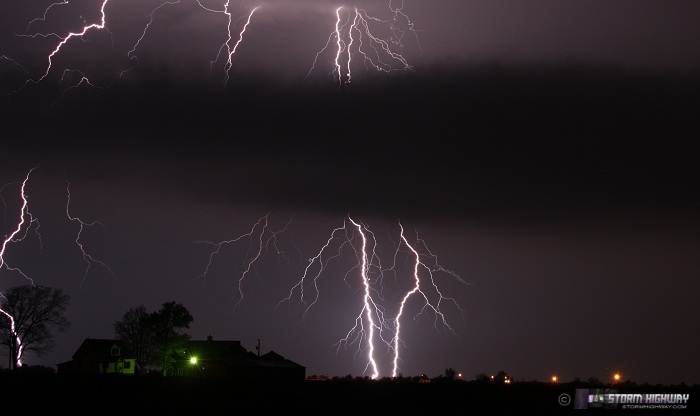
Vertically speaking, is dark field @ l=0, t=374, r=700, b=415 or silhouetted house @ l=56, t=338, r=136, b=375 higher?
silhouetted house @ l=56, t=338, r=136, b=375

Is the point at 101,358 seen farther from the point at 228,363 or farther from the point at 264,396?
the point at 264,396

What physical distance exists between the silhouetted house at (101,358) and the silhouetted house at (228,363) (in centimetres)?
450

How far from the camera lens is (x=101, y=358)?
62906mm

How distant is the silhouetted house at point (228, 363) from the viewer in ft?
156

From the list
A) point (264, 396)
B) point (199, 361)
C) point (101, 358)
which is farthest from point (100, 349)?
point (264, 396)

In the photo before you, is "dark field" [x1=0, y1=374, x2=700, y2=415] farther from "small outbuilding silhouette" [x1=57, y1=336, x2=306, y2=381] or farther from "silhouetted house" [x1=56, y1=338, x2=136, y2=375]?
"silhouetted house" [x1=56, y1=338, x2=136, y2=375]

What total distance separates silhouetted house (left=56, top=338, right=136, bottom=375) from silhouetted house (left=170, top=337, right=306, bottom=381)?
4500mm

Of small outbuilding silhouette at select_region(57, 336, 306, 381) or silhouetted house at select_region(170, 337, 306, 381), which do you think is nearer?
silhouetted house at select_region(170, 337, 306, 381)

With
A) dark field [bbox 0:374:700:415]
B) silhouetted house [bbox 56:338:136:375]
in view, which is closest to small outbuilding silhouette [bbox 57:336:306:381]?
silhouetted house [bbox 56:338:136:375]

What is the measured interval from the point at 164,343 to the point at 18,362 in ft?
36.6

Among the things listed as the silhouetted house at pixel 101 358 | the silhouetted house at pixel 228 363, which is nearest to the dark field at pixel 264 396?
the silhouetted house at pixel 228 363

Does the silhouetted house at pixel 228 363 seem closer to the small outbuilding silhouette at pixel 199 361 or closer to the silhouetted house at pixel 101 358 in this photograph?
the small outbuilding silhouette at pixel 199 361

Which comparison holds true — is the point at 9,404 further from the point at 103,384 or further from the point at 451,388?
the point at 451,388

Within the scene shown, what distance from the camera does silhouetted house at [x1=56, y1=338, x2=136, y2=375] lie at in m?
62.2
